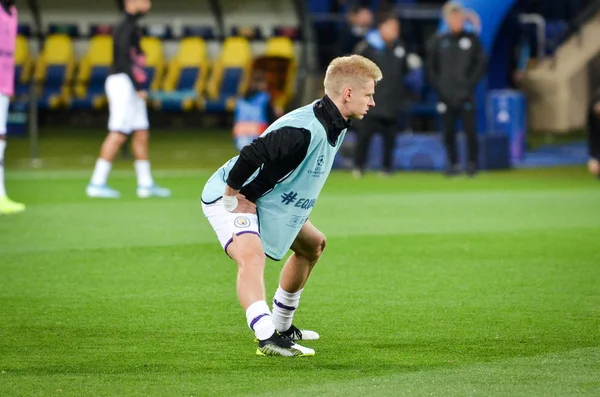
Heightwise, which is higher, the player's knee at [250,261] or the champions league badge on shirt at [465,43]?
the player's knee at [250,261]

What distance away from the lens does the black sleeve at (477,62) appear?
18.0 m

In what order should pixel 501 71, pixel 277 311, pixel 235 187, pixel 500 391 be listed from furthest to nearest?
pixel 501 71 < pixel 277 311 < pixel 235 187 < pixel 500 391

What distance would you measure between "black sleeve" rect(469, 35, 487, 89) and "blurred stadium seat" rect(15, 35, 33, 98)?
42.6 feet

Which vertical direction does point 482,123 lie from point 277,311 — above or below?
below

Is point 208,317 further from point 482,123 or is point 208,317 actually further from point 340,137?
point 482,123

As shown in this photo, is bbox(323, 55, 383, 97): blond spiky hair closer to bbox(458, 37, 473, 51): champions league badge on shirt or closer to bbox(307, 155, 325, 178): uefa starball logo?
bbox(307, 155, 325, 178): uefa starball logo

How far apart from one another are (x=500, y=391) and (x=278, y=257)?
1.46 metres

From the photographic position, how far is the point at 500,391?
18.2 feet

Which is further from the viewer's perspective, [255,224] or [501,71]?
[501,71]

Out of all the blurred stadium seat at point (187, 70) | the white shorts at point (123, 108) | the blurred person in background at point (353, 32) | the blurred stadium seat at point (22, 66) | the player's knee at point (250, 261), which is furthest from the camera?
the blurred stadium seat at point (187, 70)

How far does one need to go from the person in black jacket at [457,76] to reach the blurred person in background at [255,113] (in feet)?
7.76

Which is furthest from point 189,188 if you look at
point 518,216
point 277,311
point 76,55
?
point 76,55

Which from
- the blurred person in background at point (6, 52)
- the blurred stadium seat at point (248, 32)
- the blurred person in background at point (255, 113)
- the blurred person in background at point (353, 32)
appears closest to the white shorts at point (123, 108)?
the blurred person in background at point (6, 52)

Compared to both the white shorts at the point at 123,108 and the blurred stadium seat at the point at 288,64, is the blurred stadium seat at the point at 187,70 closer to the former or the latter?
the blurred stadium seat at the point at 288,64
